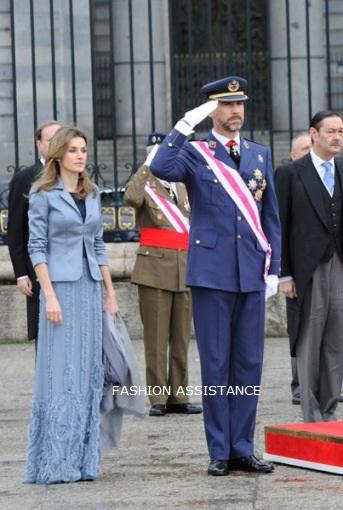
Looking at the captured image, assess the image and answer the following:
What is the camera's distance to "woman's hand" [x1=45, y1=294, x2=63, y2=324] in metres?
7.06

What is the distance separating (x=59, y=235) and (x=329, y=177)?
1.93m

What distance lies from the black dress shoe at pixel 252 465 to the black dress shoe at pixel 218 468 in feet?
0.29

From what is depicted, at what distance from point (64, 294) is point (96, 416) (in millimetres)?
573

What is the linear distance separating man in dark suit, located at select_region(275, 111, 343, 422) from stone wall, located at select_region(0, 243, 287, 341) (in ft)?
13.7

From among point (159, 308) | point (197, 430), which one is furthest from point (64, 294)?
point (159, 308)

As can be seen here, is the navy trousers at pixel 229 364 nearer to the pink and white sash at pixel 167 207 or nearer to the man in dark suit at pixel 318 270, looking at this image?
the man in dark suit at pixel 318 270

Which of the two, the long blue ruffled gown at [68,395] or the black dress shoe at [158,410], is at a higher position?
the long blue ruffled gown at [68,395]

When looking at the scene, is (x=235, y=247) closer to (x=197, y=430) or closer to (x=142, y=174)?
(x=197, y=430)

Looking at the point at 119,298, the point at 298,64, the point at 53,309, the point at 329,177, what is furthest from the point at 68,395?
the point at 298,64

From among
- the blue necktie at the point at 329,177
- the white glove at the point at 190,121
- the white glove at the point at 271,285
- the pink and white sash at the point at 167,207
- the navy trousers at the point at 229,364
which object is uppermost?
the white glove at the point at 190,121

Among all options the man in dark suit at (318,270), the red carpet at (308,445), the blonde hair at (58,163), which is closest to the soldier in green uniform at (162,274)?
the man in dark suit at (318,270)

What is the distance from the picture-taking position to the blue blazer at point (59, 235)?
7.14 meters

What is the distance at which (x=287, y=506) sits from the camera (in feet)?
21.1

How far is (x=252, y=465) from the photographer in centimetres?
721
